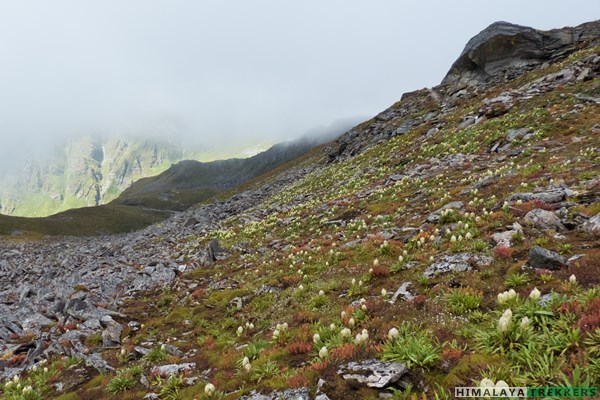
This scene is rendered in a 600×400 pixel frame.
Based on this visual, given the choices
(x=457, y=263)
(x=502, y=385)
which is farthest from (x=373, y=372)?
(x=457, y=263)

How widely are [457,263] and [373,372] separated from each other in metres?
5.94

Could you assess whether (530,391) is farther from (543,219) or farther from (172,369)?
(543,219)

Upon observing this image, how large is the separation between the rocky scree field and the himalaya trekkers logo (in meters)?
0.19

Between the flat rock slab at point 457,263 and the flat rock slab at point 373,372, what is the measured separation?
5096 millimetres

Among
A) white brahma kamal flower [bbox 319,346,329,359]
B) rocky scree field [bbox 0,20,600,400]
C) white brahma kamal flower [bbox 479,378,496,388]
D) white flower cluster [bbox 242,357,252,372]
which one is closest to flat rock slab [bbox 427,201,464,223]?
rocky scree field [bbox 0,20,600,400]

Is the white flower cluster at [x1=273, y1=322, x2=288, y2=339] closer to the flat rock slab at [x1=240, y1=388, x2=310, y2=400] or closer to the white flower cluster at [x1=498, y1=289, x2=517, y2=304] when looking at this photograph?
the flat rock slab at [x1=240, y1=388, x2=310, y2=400]

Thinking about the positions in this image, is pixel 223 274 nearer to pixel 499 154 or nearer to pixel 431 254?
pixel 431 254

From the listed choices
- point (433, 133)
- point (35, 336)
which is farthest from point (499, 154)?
point (35, 336)

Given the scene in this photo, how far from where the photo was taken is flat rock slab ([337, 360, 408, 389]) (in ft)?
19.4

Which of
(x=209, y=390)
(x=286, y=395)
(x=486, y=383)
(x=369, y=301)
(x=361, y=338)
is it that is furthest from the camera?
(x=369, y=301)

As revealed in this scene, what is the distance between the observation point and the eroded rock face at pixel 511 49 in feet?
187

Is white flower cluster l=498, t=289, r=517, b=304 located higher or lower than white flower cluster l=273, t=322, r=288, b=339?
higher

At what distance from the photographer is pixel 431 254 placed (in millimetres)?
12297

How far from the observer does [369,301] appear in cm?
1011
